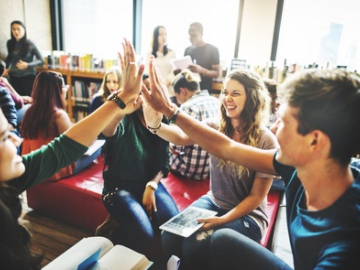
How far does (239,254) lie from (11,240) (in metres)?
0.83

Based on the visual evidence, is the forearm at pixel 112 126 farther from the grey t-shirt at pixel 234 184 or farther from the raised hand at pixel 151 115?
the grey t-shirt at pixel 234 184

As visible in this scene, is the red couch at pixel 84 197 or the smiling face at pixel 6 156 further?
the red couch at pixel 84 197

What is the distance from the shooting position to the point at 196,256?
1460mm

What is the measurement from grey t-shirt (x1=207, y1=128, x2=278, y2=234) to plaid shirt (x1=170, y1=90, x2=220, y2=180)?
0.67 metres

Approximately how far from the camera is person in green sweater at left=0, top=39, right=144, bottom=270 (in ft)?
2.69

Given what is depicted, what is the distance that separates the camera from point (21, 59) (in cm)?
479

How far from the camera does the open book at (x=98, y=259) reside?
1.28 meters

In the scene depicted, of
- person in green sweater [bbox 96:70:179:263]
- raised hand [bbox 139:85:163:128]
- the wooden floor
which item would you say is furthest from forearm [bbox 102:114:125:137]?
the wooden floor

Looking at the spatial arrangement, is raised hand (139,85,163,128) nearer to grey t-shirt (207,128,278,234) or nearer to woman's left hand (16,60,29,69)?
grey t-shirt (207,128,278,234)

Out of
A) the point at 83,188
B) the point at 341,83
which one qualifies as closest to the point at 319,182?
the point at 341,83

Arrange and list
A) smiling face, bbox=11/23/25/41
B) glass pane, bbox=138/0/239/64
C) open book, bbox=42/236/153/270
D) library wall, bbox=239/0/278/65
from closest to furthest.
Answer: open book, bbox=42/236/153/270 < library wall, bbox=239/0/278/65 < glass pane, bbox=138/0/239/64 < smiling face, bbox=11/23/25/41

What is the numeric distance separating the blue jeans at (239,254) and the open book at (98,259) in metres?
0.31

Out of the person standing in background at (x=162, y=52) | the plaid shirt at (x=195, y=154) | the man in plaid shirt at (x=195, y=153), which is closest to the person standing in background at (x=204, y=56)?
the person standing in background at (x=162, y=52)

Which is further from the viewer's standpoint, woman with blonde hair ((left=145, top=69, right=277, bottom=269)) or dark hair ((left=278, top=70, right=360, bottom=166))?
woman with blonde hair ((left=145, top=69, right=277, bottom=269))
